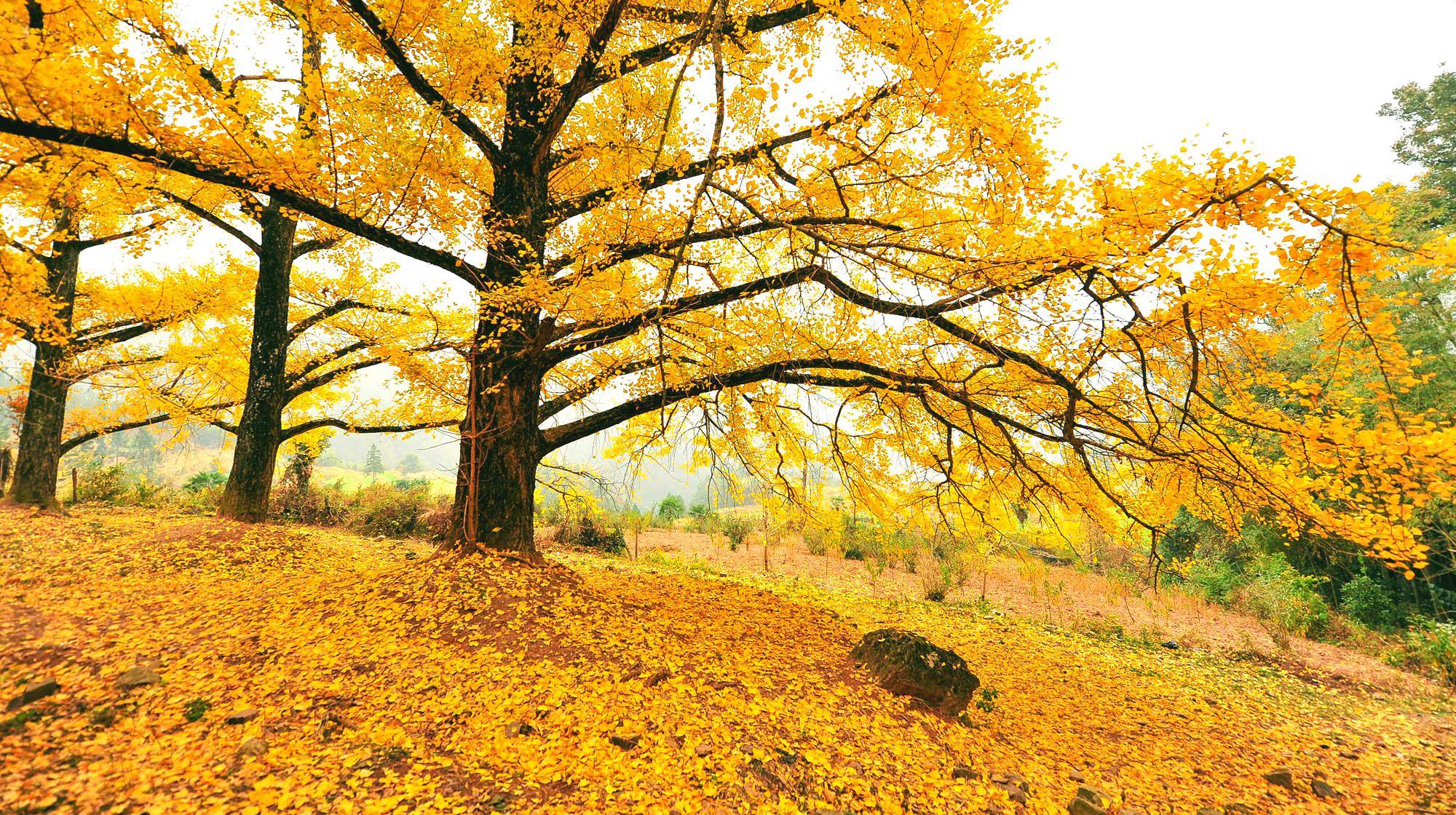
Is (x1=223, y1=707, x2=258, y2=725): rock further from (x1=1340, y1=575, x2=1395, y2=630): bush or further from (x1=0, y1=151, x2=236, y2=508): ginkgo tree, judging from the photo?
(x1=1340, y1=575, x2=1395, y2=630): bush

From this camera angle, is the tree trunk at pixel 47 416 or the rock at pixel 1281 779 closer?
the rock at pixel 1281 779

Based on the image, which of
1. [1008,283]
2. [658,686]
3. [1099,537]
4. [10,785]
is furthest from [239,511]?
[1099,537]

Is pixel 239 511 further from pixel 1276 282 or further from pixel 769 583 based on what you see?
pixel 1276 282

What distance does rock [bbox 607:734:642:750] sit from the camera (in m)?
3.21

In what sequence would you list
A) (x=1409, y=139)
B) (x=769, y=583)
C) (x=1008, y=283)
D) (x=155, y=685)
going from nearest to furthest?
(x=155, y=685), (x=1008, y=283), (x=769, y=583), (x=1409, y=139)

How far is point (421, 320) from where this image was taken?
8727 millimetres

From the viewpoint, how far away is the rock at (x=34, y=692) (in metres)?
2.78

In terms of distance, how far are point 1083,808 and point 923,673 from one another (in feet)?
4.41

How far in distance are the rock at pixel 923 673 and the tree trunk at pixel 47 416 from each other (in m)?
12.3

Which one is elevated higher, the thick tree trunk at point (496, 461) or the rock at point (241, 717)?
the thick tree trunk at point (496, 461)

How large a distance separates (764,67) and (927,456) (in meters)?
5.03

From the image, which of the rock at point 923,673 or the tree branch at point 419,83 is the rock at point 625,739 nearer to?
the rock at point 923,673

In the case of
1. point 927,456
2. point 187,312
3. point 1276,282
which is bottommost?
point 927,456

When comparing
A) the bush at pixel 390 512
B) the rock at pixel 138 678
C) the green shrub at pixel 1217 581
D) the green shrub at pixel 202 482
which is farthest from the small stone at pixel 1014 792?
the green shrub at pixel 202 482
